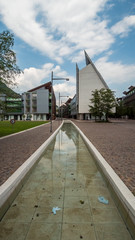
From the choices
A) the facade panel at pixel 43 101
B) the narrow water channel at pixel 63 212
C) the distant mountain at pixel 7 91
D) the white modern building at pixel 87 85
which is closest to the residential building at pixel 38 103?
the facade panel at pixel 43 101

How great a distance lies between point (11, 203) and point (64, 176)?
189cm

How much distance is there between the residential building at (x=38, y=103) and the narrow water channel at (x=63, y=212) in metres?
62.1

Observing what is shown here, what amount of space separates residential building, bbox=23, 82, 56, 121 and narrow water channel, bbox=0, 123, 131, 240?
62.1 meters

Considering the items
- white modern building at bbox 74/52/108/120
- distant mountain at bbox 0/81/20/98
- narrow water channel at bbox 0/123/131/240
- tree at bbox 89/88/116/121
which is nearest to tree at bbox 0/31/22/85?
distant mountain at bbox 0/81/20/98

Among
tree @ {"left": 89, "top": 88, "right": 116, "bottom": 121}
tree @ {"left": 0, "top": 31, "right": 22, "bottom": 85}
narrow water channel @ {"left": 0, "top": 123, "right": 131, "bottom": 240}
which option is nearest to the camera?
narrow water channel @ {"left": 0, "top": 123, "right": 131, "bottom": 240}

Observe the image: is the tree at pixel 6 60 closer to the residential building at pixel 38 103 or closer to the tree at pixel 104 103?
the tree at pixel 104 103

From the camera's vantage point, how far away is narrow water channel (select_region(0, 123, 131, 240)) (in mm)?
2441

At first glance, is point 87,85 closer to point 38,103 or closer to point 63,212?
point 38,103

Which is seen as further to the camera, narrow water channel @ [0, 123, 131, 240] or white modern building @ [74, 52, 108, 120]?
white modern building @ [74, 52, 108, 120]

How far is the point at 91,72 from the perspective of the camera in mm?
61062

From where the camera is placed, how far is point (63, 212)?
9.71ft

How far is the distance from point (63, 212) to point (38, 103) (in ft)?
214

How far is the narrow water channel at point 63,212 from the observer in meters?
2.44

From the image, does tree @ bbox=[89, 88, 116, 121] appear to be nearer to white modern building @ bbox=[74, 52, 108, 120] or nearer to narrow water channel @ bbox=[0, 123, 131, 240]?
white modern building @ bbox=[74, 52, 108, 120]
